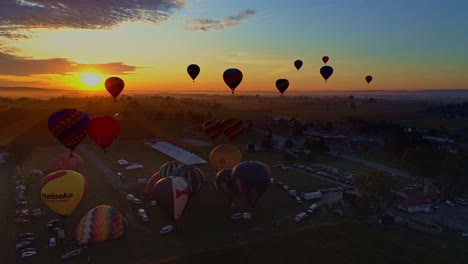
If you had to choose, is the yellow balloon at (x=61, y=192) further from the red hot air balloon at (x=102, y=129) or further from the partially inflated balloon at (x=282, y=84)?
the partially inflated balloon at (x=282, y=84)

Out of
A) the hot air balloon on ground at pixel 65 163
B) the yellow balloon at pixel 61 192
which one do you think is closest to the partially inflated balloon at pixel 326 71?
the hot air balloon on ground at pixel 65 163

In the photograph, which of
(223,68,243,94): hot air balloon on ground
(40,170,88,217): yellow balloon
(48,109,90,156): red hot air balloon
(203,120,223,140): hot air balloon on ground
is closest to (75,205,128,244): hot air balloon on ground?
(40,170,88,217): yellow balloon

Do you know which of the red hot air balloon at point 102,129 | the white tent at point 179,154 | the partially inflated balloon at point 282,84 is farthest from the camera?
the partially inflated balloon at point 282,84

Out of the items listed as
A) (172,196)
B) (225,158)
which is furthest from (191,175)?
(225,158)

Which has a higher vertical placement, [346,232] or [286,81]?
[286,81]

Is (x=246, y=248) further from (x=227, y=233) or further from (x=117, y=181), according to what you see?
(x=117, y=181)

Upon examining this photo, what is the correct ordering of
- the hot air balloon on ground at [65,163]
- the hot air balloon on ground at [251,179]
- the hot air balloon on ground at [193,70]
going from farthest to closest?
the hot air balloon on ground at [193,70], the hot air balloon on ground at [65,163], the hot air balloon on ground at [251,179]

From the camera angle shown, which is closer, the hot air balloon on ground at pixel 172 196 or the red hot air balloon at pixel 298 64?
the hot air balloon on ground at pixel 172 196

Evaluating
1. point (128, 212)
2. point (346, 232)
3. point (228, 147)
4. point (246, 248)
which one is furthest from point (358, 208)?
point (128, 212)

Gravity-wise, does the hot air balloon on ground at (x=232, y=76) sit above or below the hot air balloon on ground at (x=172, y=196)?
above
